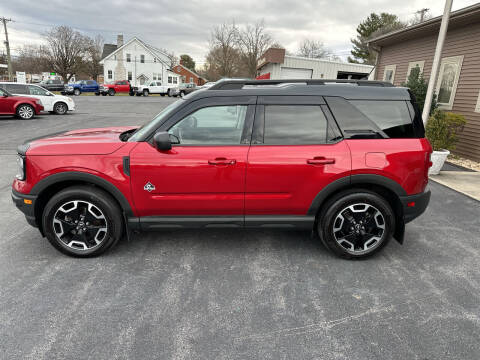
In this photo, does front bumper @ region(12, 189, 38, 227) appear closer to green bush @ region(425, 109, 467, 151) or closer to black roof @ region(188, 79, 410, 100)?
black roof @ region(188, 79, 410, 100)

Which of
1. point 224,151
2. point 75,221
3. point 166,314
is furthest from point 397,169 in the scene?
point 75,221

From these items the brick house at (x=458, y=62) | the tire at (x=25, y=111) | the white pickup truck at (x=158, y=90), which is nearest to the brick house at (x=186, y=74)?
the white pickup truck at (x=158, y=90)

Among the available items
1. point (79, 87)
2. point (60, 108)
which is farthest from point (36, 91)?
point (79, 87)

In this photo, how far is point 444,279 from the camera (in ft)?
10.5

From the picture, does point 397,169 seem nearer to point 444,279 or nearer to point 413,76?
point 444,279

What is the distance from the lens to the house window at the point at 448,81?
962 centimetres

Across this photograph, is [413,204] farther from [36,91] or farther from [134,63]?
[134,63]

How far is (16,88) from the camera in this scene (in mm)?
14664

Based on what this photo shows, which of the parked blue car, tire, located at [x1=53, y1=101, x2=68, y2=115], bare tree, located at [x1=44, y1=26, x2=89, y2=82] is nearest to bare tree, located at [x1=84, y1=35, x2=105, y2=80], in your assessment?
bare tree, located at [x1=44, y1=26, x2=89, y2=82]

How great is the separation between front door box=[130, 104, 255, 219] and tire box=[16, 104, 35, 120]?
14291 millimetres

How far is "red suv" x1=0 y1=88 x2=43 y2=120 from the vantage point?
1396cm

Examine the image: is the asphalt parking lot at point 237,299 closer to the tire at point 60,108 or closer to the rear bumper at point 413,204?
the rear bumper at point 413,204

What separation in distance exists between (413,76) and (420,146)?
335 inches

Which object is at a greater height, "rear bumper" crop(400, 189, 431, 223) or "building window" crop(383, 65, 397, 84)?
"building window" crop(383, 65, 397, 84)
